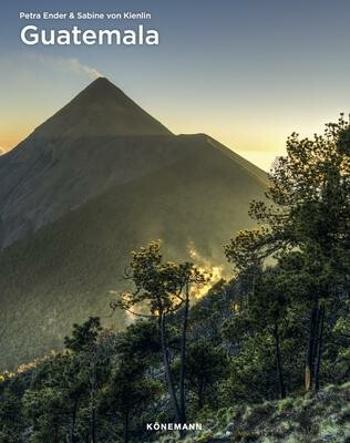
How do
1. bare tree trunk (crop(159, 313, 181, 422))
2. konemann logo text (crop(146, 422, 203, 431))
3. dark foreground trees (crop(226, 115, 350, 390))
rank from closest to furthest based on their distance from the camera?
dark foreground trees (crop(226, 115, 350, 390)), konemann logo text (crop(146, 422, 203, 431)), bare tree trunk (crop(159, 313, 181, 422))

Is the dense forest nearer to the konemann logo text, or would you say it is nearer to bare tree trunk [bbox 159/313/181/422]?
bare tree trunk [bbox 159/313/181/422]

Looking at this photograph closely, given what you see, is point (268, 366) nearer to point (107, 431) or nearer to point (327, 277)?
point (327, 277)

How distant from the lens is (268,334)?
51500mm

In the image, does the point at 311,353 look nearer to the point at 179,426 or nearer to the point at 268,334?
the point at 179,426

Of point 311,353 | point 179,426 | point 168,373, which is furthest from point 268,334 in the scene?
point 179,426

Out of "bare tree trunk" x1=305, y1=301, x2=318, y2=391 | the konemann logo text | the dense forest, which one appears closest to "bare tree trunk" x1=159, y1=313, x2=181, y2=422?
the dense forest

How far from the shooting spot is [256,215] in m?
38.1

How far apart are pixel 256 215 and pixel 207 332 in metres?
96.8

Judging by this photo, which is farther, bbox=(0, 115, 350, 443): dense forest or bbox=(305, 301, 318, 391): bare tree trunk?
bbox=(305, 301, 318, 391): bare tree trunk

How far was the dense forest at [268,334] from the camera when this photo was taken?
99.5ft

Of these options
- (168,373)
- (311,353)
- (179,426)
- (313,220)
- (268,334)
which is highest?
(313,220)

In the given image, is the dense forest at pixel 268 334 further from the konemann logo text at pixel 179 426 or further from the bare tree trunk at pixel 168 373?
the konemann logo text at pixel 179 426

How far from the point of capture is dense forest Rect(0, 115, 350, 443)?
30.3 metres

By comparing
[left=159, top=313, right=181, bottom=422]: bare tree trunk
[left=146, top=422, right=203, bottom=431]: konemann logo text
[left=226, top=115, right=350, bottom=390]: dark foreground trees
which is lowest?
[left=146, top=422, right=203, bottom=431]: konemann logo text
